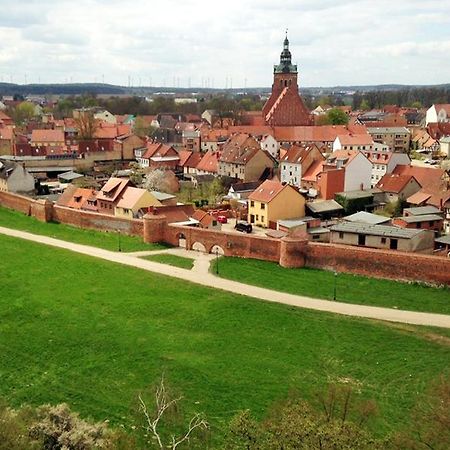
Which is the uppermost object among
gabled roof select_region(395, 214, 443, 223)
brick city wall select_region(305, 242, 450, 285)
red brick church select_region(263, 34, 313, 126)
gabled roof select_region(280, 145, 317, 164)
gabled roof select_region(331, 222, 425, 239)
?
red brick church select_region(263, 34, 313, 126)

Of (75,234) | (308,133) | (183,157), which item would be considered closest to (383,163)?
(308,133)

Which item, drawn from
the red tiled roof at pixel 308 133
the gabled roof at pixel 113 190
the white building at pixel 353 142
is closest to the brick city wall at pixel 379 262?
the gabled roof at pixel 113 190

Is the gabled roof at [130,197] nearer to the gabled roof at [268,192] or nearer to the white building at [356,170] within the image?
the gabled roof at [268,192]

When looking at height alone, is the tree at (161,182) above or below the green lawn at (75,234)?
above

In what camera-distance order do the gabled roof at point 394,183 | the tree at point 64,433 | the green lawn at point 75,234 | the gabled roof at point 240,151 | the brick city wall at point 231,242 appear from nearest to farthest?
the tree at point 64,433
the brick city wall at point 231,242
the green lawn at point 75,234
the gabled roof at point 394,183
the gabled roof at point 240,151

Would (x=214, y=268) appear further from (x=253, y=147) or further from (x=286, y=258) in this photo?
(x=253, y=147)

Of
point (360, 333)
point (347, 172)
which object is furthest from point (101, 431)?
point (347, 172)

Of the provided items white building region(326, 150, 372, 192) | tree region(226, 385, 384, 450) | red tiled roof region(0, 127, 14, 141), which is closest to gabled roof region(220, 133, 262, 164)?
white building region(326, 150, 372, 192)

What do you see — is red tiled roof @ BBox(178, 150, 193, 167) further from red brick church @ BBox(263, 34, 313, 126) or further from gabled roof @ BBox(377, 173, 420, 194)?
gabled roof @ BBox(377, 173, 420, 194)
